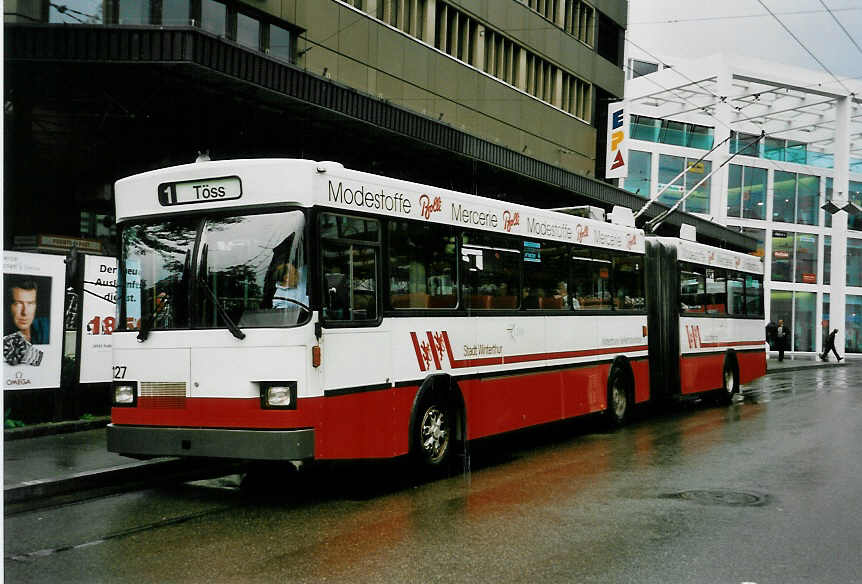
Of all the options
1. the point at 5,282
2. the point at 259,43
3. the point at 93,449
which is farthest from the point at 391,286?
the point at 259,43

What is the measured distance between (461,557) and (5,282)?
26.7 ft

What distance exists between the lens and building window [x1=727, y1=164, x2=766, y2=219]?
172 ft

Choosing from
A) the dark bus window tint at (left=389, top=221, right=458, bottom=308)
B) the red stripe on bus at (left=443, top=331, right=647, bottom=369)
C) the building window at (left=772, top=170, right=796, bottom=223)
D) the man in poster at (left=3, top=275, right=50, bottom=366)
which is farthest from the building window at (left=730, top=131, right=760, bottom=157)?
the man in poster at (left=3, top=275, right=50, bottom=366)

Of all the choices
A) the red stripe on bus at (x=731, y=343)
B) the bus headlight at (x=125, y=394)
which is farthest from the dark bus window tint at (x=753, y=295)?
the bus headlight at (x=125, y=394)

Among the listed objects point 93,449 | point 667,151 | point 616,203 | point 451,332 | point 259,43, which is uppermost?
point 667,151

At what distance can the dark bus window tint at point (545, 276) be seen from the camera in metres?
12.0

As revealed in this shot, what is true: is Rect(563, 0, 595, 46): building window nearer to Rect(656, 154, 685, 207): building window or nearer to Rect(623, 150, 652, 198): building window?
Rect(623, 150, 652, 198): building window

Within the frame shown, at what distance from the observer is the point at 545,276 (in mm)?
12383

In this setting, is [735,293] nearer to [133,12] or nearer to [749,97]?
[133,12]

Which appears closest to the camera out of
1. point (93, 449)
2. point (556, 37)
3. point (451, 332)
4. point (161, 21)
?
point (451, 332)

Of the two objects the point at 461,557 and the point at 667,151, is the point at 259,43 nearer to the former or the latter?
the point at 461,557

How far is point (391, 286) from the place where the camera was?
9.25 meters

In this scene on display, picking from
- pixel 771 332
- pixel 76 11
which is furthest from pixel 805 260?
pixel 76 11

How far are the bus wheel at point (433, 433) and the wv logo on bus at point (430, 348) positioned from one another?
37cm
